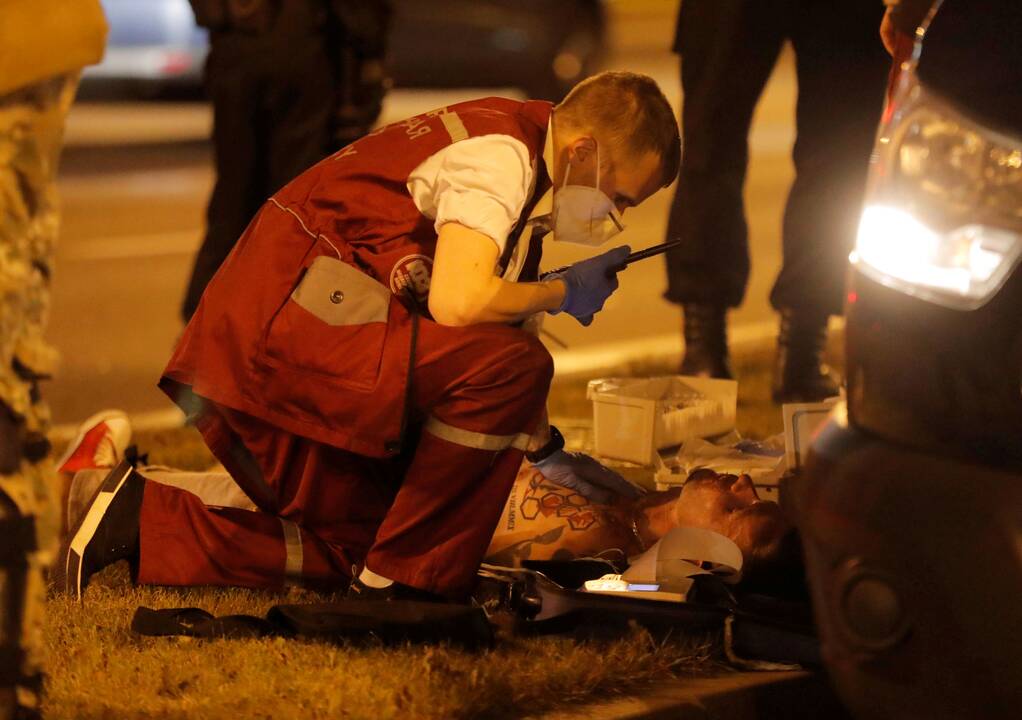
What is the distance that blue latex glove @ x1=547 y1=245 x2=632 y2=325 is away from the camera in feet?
11.7

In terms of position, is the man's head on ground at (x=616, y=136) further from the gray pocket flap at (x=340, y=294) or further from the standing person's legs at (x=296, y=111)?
the standing person's legs at (x=296, y=111)

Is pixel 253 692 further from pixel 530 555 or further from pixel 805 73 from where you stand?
pixel 805 73

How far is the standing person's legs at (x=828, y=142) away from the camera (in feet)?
17.2

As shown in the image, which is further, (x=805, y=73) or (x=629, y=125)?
(x=805, y=73)

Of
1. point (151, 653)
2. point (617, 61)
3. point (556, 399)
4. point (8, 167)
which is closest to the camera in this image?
point (8, 167)

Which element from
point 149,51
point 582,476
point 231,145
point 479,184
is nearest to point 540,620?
point 582,476

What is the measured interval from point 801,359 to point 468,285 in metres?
2.51

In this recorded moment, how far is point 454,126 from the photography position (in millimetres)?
3488

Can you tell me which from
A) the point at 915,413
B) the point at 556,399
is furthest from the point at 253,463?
the point at 556,399

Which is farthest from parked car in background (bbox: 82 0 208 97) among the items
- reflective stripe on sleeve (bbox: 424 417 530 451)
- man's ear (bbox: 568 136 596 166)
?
reflective stripe on sleeve (bbox: 424 417 530 451)

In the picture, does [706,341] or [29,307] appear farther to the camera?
[706,341]

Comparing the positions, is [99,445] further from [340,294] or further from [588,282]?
[588,282]

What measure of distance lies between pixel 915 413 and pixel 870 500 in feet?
0.46

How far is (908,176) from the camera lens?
2.52 meters
